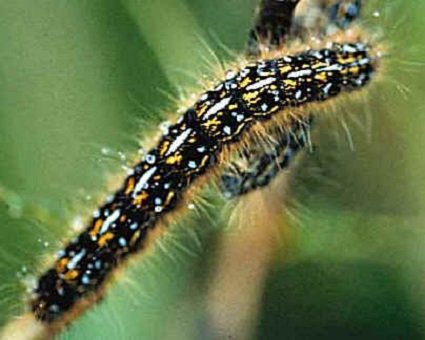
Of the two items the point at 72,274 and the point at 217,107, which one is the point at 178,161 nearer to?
the point at 217,107

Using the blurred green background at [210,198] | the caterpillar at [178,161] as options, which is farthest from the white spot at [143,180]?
the blurred green background at [210,198]

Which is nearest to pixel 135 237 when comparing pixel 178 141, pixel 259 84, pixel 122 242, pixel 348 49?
pixel 122 242

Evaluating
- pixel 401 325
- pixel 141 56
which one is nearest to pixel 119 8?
pixel 141 56

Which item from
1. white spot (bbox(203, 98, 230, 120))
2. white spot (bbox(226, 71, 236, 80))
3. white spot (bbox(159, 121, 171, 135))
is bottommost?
white spot (bbox(203, 98, 230, 120))

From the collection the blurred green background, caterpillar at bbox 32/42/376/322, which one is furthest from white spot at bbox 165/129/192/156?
the blurred green background

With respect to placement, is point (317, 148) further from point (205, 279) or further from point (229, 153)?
point (229, 153)

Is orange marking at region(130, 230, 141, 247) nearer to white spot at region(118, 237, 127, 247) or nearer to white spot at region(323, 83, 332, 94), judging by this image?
white spot at region(118, 237, 127, 247)
